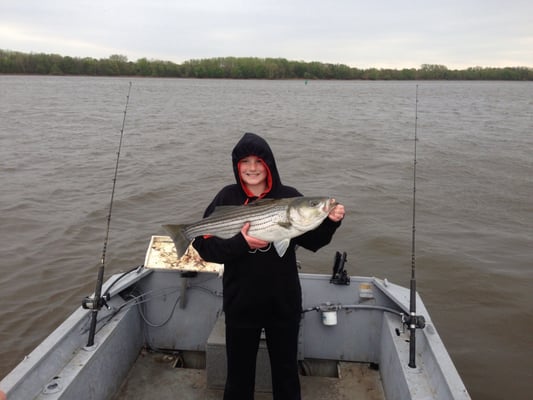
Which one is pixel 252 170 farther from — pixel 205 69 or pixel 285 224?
pixel 205 69

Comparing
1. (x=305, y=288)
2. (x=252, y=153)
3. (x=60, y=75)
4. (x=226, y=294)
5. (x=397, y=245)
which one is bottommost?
(x=397, y=245)

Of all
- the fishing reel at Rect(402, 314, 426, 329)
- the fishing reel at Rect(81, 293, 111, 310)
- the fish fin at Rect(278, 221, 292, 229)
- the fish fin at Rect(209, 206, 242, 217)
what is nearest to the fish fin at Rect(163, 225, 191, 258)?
the fish fin at Rect(209, 206, 242, 217)

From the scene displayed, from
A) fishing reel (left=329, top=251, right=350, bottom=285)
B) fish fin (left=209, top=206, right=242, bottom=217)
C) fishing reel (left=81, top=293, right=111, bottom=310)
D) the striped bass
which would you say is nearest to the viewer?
the striped bass

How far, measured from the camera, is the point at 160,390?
4.50m

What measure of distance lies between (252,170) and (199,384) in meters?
2.50

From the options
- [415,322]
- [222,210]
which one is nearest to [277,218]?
[222,210]

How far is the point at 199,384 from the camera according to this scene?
4.58 m

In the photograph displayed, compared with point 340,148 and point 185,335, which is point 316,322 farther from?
point 340,148

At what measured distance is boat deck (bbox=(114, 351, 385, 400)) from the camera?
4.41 meters

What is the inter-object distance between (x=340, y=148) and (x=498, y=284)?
11900mm

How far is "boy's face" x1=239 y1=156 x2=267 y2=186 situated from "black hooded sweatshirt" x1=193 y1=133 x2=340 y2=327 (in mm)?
40

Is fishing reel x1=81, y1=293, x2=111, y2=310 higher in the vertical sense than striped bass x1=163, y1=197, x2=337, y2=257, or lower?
lower

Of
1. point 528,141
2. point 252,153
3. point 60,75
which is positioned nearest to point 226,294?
point 252,153

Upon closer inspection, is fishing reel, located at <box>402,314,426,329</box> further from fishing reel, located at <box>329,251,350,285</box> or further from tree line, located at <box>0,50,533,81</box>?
tree line, located at <box>0,50,533,81</box>
